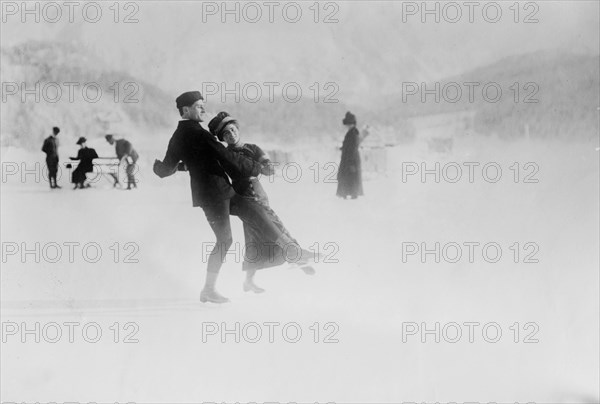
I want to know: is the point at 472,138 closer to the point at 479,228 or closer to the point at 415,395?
the point at 479,228

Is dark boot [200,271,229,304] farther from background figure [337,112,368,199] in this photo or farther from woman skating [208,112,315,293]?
background figure [337,112,368,199]

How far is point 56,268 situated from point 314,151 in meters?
0.85

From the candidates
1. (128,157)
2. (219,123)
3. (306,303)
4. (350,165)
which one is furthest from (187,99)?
(306,303)

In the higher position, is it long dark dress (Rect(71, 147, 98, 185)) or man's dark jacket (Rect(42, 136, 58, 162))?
man's dark jacket (Rect(42, 136, 58, 162))

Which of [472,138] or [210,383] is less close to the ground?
[472,138]

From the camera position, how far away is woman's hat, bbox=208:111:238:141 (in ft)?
5.05

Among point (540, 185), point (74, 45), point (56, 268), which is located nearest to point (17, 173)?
point (56, 268)

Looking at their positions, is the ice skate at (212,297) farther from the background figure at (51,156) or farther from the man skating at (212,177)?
the background figure at (51,156)

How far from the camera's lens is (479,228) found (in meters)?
1.60

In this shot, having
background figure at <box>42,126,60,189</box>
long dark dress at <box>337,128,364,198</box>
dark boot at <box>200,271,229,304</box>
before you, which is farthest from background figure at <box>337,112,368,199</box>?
background figure at <box>42,126,60,189</box>

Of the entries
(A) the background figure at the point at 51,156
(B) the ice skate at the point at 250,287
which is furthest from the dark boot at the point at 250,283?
(A) the background figure at the point at 51,156

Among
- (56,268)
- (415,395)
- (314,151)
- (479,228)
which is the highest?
(314,151)

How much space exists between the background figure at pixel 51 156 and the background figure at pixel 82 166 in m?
0.05

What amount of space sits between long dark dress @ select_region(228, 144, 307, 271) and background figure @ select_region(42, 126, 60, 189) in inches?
22.0
